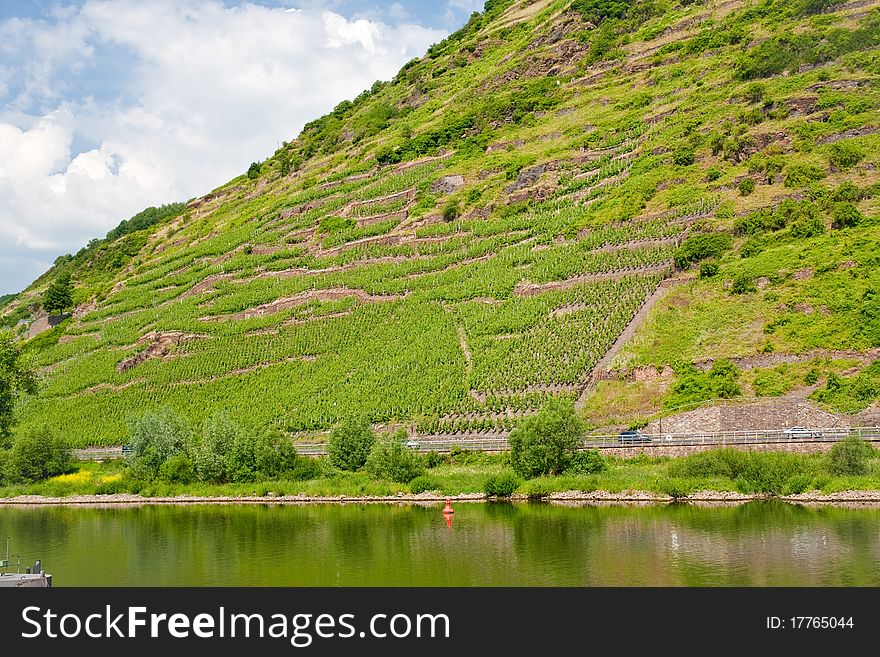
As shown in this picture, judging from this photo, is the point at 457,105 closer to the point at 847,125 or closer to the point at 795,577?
the point at 847,125

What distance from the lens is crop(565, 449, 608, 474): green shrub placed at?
2270 inches

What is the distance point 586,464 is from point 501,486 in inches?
261

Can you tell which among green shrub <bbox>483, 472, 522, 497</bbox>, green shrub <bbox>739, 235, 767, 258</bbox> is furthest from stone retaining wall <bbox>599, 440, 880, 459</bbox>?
green shrub <bbox>739, 235, 767, 258</bbox>

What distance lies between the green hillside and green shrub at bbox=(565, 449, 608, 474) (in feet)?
24.8

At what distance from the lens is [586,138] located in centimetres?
12012

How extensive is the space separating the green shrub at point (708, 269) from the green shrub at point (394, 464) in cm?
3598

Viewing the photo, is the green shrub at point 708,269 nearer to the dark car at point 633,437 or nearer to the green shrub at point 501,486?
the dark car at point 633,437

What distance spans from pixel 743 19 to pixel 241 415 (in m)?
107

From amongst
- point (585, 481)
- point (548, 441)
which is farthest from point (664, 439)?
point (548, 441)

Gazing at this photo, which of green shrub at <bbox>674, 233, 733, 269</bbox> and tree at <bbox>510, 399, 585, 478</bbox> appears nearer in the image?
tree at <bbox>510, 399, 585, 478</bbox>

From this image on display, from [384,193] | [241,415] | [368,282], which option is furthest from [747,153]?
[241,415]

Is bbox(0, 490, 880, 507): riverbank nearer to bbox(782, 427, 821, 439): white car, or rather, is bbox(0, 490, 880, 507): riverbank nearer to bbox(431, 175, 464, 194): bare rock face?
bbox(782, 427, 821, 439): white car

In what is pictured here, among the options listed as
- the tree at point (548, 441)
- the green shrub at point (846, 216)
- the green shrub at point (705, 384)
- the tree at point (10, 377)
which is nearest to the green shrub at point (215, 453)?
the tree at point (10, 377)

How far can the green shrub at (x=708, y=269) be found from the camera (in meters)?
78.2
